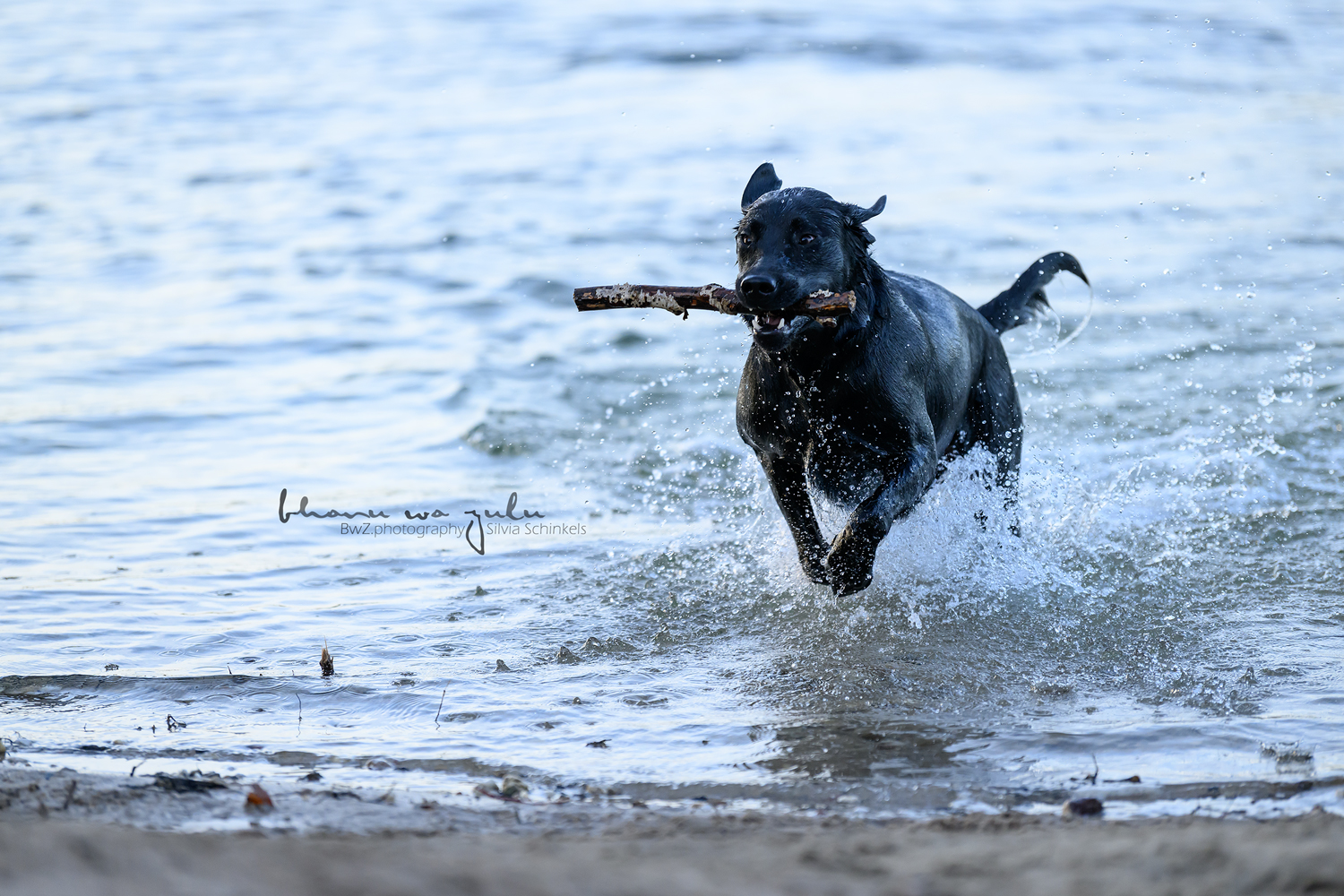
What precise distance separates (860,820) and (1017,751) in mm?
772

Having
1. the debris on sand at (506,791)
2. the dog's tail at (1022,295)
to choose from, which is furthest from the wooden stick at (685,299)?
the dog's tail at (1022,295)

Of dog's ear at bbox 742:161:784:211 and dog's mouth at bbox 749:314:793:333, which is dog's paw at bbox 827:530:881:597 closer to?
dog's mouth at bbox 749:314:793:333

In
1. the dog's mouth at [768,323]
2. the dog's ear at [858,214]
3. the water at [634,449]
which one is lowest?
the water at [634,449]

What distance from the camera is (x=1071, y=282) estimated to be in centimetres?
1172

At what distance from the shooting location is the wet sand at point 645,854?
2723 mm

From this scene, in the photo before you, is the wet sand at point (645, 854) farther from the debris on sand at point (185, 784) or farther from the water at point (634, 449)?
the water at point (634, 449)

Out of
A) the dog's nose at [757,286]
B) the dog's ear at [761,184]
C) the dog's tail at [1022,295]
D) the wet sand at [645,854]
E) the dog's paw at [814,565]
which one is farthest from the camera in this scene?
the dog's tail at [1022,295]

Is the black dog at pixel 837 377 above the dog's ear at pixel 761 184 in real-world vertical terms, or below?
below

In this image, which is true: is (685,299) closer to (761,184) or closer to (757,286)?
(757,286)

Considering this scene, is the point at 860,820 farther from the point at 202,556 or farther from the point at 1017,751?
the point at 202,556

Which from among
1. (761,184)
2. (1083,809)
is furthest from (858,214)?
(1083,809)

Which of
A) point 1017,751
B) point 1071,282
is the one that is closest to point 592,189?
point 1071,282

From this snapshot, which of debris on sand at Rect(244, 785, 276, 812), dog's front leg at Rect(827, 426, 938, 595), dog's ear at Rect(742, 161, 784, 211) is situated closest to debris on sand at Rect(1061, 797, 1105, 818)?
dog's front leg at Rect(827, 426, 938, 595)

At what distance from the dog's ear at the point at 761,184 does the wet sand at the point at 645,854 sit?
8.61ft
